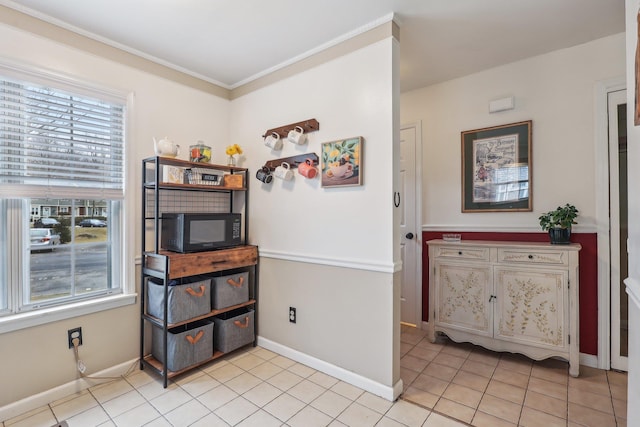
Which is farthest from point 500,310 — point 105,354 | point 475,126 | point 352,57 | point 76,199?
point 76,199

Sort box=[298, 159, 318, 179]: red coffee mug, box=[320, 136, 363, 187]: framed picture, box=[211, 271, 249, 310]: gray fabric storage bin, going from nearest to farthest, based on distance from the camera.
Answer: box=[320, 136, 363, 187]: framed picture
box=[298, 159, 318, 179]: red coffee mug
box=[211, 271, 249, 310]: gray fabric storage bin

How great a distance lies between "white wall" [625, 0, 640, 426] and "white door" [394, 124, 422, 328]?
6.32 ft

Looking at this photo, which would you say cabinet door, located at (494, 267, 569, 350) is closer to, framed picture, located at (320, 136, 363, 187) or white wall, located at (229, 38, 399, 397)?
white wall, located at (229, 38, 399, 397)

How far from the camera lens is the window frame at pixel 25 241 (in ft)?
6.12

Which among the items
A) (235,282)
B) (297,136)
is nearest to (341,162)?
(297,136)

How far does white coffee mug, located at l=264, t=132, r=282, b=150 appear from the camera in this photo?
259 cm

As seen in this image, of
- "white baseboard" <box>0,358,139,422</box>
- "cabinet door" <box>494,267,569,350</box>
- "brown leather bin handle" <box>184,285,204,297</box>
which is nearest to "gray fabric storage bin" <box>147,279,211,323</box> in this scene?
"brown leather bin handle" <box>184,285,204,297</box>

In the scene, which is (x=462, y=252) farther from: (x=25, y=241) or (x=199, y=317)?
(x=25, y=241)

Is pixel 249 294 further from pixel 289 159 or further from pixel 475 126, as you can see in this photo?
pixel 475 126

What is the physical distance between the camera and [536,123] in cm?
260

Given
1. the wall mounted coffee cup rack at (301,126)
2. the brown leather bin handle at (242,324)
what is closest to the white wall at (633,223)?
the wall mounted coffee cup rack at (301,126)

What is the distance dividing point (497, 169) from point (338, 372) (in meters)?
2.17

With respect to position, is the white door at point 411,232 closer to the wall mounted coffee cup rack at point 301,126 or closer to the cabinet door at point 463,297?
the cabinet door at point 463,297

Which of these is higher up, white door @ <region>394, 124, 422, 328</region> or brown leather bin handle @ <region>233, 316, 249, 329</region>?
white door @ <region>394, 124, 422, 328</region>
